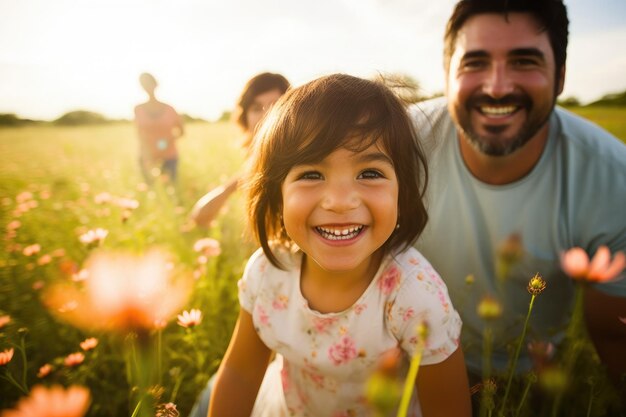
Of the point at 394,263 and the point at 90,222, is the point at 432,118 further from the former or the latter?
the point at 90,222

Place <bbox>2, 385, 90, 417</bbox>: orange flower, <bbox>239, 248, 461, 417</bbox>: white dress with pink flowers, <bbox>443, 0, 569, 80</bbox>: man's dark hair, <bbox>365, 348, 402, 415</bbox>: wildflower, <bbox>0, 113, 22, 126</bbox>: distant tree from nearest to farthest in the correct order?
<bbox>365, 348, 402, 415</bbox>: wildflower, <bbox>2, 385, 90, 417</bbox>: orange flower, <bbox>239, 248, 461, 417</bbox>: white dress with pink flowers, <bbox>443, 0, 569, 80</bbox>: man's dark hair, <bbox>0, 113, 22, 126</bbox>: distant tree

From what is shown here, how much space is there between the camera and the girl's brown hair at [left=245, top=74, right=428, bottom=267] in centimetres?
102

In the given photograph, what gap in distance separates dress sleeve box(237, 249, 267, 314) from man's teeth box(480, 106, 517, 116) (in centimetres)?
126

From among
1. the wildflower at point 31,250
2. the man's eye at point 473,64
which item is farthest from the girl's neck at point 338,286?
the wildflower at point 31,250

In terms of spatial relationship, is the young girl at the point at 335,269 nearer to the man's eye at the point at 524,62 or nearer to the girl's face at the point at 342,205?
the girl's face at the point at 342,205

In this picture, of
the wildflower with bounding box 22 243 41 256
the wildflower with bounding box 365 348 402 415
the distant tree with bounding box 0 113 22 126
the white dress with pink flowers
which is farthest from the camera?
the distant tree with bounding box 0 113 22 126

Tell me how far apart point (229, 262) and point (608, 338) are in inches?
79.2

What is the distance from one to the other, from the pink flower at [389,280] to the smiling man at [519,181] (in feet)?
2.10

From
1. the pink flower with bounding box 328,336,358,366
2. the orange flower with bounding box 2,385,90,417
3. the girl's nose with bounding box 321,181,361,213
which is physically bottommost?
the pink flower with bounding box 328,336,358,366

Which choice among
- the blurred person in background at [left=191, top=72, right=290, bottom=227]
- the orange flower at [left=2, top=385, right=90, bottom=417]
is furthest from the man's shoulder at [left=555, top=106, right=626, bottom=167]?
the orange flower at [left=2, top=385, right=90, bottom=417]

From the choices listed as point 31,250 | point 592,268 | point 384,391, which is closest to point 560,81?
point 592,268

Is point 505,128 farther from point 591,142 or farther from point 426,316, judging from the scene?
point 426,316

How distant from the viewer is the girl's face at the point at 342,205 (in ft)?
3.25

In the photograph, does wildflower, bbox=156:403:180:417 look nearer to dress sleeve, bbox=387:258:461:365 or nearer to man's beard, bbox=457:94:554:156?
dress sleeve, bbox=387:258:461:365
